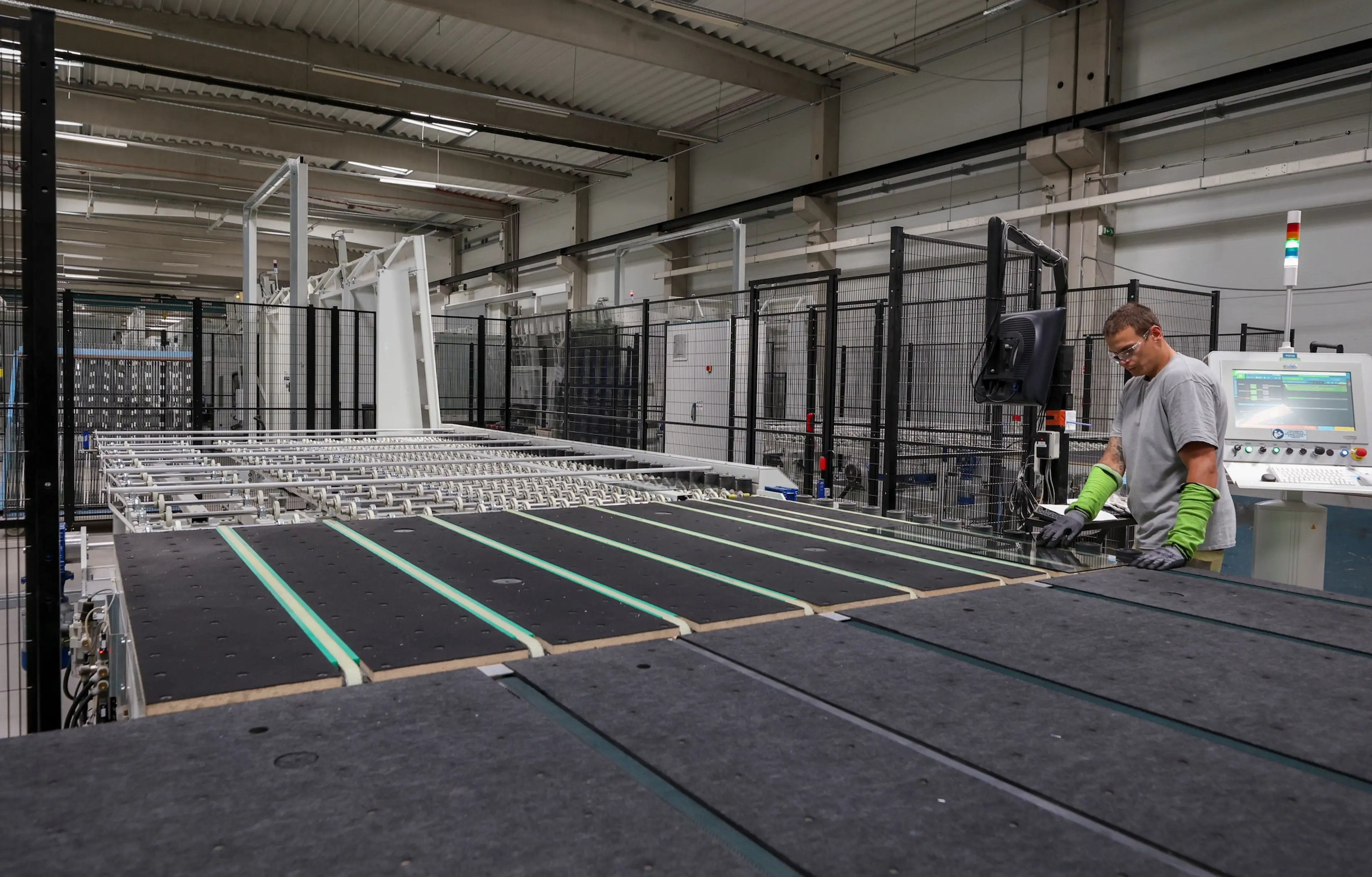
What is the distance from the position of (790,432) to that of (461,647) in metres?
6.01

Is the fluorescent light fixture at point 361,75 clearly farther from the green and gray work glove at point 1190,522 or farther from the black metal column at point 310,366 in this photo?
the green and gray work glove at point 1190,522

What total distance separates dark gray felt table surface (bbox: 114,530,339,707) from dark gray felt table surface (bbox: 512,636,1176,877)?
17.4 inches

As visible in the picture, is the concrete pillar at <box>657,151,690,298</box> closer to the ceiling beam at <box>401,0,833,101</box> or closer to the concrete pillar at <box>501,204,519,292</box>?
the ceiling beam at <box>401,0,833,101</box>

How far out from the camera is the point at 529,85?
13617 millimetres

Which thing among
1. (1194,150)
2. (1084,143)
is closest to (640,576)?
(1084,143)

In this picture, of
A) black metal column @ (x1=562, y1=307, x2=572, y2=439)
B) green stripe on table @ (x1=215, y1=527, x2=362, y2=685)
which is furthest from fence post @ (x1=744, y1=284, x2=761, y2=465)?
green stripe on table @ (x1=215, y1=527, x2=362, y2=685)

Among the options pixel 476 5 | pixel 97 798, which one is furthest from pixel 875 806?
pixel 476 5

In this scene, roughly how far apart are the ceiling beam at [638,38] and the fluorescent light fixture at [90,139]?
7.68 metres

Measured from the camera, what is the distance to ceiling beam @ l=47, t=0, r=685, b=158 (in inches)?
398

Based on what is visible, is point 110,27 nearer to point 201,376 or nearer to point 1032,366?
point 201,376

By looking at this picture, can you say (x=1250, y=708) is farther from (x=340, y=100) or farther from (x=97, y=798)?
(x=340, y=100)

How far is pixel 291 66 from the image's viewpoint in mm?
11586

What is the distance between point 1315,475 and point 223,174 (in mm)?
16993

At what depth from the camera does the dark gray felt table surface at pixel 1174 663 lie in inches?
54.3
